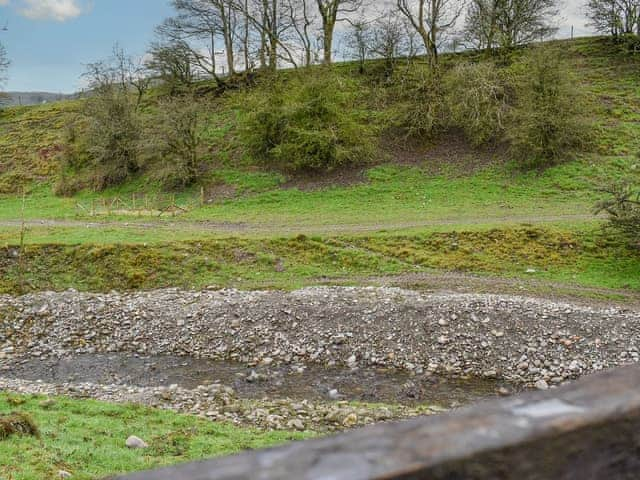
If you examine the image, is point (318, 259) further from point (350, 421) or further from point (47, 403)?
point (47, 403)

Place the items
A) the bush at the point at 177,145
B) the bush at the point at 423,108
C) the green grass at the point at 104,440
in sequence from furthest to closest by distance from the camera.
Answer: the bush at the point at 423,108 < the bush at the point at 177,145 < the green grass at the point at 104,440

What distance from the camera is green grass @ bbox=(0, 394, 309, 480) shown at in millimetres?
6477

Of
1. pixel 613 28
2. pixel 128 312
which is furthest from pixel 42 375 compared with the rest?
pixel 613 28

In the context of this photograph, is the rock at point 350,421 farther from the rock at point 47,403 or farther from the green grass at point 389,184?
the green grass at point 389,184

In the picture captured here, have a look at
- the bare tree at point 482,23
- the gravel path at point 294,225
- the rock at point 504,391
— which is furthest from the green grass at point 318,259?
the bare tree at point 482,23

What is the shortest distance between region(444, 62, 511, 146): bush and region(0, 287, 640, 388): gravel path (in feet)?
67.1

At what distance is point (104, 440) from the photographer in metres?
7.94

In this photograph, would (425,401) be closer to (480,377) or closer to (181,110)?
(480,377)

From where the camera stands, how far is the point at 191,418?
9398 millimetres

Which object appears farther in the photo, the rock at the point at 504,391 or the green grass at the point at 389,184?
the green grass at the point at 389,184

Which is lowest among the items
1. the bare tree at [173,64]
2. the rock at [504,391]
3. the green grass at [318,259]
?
the rock at [504,391]

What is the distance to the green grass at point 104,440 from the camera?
255 inches

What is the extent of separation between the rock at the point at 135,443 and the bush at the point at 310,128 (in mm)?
25110

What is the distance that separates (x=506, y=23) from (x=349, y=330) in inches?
1405
